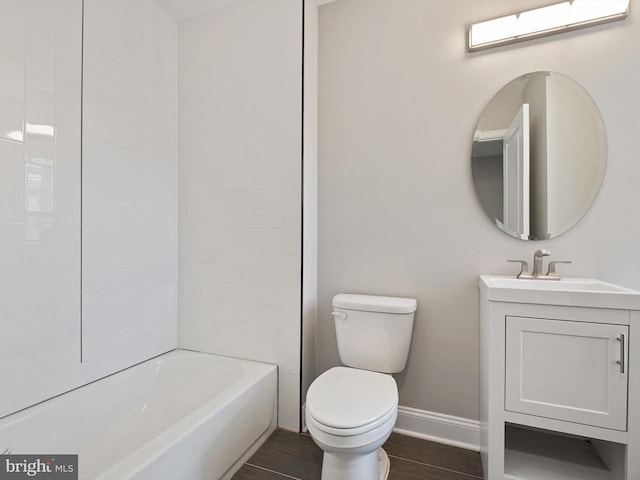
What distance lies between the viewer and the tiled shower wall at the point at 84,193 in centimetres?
135

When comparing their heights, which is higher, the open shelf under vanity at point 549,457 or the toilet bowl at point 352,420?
the toilet bowl at point 352,420

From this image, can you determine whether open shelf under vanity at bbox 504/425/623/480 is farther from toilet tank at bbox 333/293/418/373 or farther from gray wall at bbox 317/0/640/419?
toilet tank at bbox 333/293/418/373

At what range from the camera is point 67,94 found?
1536 mm

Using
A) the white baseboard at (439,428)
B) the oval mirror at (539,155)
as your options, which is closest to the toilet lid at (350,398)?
the white baseboard at (439,428)

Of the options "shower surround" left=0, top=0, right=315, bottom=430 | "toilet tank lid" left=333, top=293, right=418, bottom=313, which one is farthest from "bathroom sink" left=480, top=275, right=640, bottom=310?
"shower surround" left=0, top=0, right=315, bottom=430

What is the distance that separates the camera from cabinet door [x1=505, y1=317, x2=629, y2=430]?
3.84 ft

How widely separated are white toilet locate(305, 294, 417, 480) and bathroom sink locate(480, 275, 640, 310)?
479 mm

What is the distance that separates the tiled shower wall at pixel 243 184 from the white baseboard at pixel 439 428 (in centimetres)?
63

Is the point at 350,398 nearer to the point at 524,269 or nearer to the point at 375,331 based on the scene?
the point at 375,331

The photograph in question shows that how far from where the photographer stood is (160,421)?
1.74 m

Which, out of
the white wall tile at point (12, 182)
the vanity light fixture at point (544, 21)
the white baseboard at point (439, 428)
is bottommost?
the white baseboard at point (439, 428)

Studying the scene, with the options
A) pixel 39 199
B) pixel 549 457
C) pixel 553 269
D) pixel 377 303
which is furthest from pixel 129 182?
pixel 549 457

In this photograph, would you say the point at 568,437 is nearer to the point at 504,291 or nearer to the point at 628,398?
the point at 628,398

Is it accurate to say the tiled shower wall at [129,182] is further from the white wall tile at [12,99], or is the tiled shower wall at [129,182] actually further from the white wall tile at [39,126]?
the white wall tile at [12,99]
